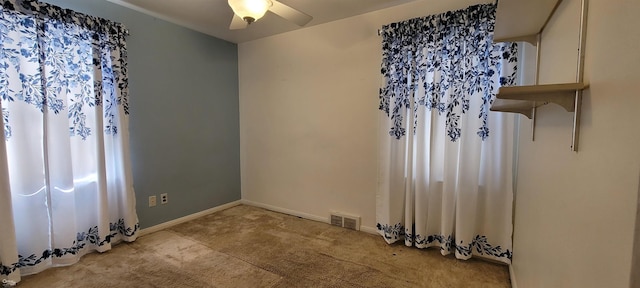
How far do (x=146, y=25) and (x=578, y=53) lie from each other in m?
3.26

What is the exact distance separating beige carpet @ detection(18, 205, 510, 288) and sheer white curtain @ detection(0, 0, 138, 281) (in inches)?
8.6

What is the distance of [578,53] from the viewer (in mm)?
854

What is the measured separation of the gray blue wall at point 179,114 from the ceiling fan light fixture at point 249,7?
4.88ft

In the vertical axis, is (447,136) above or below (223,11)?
below

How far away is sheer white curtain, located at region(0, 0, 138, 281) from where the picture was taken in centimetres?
192

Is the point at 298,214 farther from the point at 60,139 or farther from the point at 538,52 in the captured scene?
the point at 538,52

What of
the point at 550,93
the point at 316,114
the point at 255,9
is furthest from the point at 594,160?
the point at 316,114

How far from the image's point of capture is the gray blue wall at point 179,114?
2686mm

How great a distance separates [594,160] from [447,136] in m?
1.58

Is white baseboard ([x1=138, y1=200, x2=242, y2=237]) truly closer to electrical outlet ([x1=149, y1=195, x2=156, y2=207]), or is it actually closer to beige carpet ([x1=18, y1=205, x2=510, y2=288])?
beige carpet ([x1=18, y1=205, x2=510, y2=288])

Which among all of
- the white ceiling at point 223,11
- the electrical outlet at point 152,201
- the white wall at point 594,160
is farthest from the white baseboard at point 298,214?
the white ceiling at point 223,11

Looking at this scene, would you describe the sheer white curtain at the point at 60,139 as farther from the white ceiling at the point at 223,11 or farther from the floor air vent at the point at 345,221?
the floor air vent at the point at 345,221

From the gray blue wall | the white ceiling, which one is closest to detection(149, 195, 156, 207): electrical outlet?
the gray blue wall

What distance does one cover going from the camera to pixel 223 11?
2654 millimetres
